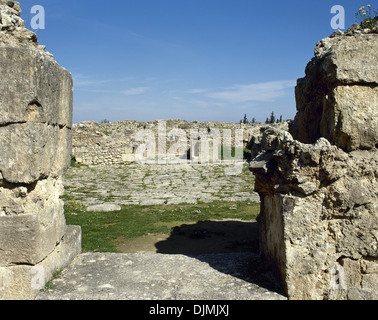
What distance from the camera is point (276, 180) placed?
3.90 metres

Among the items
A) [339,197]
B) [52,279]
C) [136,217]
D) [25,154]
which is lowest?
[136,217]

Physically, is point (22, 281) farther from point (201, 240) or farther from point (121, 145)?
point (121, 145)

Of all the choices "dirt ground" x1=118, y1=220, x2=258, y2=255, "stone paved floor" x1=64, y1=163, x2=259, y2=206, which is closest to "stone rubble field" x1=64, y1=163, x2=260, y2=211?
"stone paved floor" x1=64, y1=163, x2=259, y2=206

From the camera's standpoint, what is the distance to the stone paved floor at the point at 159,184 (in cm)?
1091

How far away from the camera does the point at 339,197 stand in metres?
3.57

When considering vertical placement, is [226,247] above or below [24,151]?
below

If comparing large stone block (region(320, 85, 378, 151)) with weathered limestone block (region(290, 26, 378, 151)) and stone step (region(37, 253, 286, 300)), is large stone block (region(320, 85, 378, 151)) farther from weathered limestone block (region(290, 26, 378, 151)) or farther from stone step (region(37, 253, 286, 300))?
stone step (region(37, 253, 286, 300))

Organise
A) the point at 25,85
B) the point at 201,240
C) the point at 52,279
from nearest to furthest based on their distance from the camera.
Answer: the point at 25,85 → the point at 52,279 → the point at 201,240

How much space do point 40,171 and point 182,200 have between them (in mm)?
7158

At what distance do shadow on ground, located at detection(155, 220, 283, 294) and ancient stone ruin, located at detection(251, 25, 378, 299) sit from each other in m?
0.48

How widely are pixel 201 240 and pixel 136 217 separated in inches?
93.4

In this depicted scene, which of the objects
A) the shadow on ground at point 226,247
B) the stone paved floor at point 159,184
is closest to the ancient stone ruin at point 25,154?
the shadow on ground at point 226,247

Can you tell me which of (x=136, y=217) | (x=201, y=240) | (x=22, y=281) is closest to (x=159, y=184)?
(x=136, y=217)

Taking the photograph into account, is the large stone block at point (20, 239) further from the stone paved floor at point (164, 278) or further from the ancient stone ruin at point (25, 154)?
the stone paved floor at point (164, 278)
